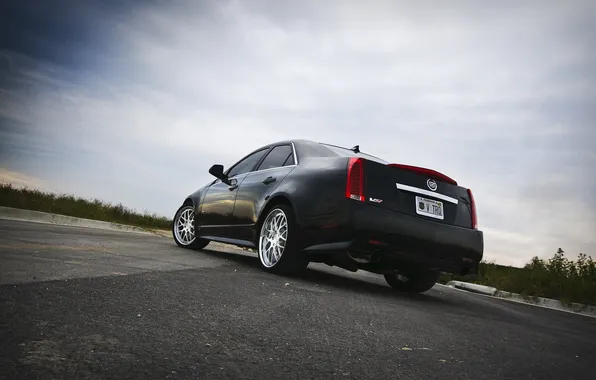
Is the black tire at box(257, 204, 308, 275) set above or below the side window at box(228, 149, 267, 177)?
below

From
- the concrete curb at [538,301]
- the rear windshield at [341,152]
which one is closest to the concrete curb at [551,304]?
the concrete curb at [538,301]

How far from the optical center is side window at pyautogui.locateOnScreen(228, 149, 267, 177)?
25.3 ft

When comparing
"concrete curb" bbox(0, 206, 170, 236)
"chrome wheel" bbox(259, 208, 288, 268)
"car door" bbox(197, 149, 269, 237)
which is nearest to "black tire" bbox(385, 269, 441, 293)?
"chrome wheel" bbox(259, 208, 288, 268)

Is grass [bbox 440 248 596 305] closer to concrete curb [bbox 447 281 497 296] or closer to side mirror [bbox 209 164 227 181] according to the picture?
concrete curb [bbox 447 281 497 296]

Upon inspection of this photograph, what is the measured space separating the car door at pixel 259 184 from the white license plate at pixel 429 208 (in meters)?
1.59

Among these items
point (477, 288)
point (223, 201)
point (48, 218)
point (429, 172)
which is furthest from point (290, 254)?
point (48, 218)

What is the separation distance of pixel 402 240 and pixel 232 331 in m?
2.84

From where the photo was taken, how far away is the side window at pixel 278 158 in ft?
22.2

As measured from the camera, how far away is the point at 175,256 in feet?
23.2

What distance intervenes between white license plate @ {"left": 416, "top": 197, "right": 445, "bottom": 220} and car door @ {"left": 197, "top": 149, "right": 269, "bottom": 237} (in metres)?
2.62

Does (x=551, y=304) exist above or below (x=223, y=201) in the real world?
below

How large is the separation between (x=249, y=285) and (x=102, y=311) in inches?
79.6

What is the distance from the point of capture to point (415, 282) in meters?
6.94

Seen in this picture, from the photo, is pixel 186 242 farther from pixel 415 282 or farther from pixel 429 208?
pixel 429 208
